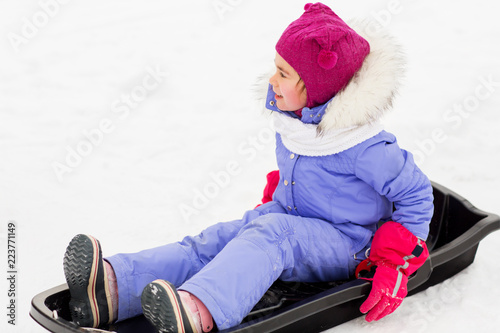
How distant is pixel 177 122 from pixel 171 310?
6.77 ft

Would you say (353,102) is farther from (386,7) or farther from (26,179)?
(386,7)

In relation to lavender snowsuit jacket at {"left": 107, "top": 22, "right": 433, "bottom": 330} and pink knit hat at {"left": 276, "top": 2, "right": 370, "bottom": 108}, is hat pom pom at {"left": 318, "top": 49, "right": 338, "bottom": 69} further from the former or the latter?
lavender snowsuit jacket at {"left": 107, "top": 22, "right": 433, "bottom": 330}

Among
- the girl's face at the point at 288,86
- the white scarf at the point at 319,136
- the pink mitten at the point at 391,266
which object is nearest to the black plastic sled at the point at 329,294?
the pink mitten at the point at 391,266

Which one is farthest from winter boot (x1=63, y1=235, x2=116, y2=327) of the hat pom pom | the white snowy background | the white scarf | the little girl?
the hat pom pom

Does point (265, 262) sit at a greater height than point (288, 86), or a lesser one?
lesser

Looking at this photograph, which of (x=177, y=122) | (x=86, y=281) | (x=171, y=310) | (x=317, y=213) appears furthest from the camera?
(x=177, y=122)

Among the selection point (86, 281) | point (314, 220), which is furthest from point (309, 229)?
point (86, 281)

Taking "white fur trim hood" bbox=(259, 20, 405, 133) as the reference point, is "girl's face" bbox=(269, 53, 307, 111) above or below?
above

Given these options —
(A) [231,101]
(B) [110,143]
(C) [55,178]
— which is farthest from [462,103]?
(C) [55,178]

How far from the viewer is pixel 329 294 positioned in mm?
2045

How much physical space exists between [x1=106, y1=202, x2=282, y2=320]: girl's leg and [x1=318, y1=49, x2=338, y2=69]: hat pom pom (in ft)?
1.98

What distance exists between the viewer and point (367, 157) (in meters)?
2.13

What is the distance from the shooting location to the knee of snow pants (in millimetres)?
1909

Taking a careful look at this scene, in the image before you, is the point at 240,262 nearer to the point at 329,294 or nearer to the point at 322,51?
the point at 329,294
